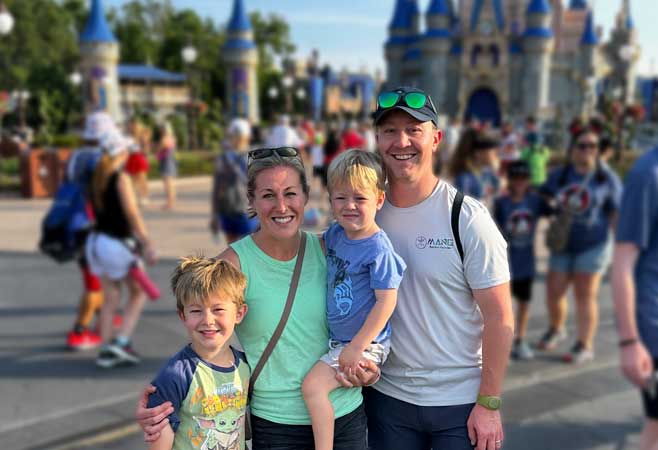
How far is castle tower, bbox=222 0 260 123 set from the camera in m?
29.9

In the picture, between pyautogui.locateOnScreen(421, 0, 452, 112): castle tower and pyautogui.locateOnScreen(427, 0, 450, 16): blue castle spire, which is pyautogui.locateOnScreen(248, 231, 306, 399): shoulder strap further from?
pyautogui.locateOnScreen(427, 0, 450, 16): blue castle spire

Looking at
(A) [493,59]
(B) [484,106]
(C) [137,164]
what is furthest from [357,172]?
(B) [484,106]

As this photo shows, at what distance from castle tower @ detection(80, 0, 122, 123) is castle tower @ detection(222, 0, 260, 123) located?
17.3ft

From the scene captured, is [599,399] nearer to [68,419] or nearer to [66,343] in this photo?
[68,419]


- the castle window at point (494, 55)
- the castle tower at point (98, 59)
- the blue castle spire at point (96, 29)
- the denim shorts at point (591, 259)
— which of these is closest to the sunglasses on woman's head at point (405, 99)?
the denim shorts at point (591, 259)

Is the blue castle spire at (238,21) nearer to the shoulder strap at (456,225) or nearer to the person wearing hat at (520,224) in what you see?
the person wearing hat at (520,224)

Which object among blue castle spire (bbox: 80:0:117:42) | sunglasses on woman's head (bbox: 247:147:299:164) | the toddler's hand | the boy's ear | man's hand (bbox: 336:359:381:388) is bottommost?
man's hand (bbox: 336:359:381:388)

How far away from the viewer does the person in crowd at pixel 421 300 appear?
6.90 feet

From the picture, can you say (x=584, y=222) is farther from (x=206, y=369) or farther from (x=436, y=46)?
(x=436, y=46)

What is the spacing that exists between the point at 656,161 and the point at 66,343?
184 inches

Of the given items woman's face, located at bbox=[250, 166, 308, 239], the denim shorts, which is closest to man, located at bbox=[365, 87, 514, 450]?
woman's face, located at bbox=[250, 166, 308, 239]

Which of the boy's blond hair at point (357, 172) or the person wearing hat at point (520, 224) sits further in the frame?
the person wearing hat at point (520, 224)

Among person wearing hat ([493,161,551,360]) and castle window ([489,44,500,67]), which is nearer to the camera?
person wearing hat ([493,161,551,360])

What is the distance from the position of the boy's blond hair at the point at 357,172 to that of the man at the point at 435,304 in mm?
80
